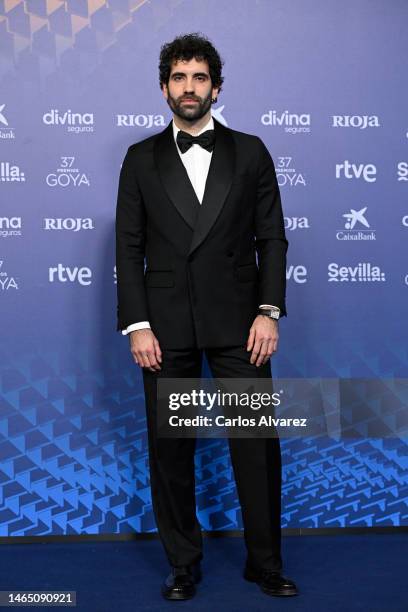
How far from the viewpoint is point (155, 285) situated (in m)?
2.58

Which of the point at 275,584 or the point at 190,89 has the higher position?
the point at 190,89

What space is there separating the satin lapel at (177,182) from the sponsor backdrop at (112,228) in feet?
1.99

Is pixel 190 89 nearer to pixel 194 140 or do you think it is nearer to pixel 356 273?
pixel 194 140

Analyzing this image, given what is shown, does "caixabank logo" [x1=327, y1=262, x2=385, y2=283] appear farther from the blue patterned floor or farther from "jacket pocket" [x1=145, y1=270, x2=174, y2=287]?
the blue patterned floor

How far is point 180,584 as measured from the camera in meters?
2.54

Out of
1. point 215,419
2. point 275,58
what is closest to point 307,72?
point 275,58

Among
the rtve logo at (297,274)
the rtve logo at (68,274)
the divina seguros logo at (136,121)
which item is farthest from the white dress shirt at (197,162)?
the rtve logo at (297,274)

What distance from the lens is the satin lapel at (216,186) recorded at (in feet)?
8.25

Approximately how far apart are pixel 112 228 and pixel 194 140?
2.38ft

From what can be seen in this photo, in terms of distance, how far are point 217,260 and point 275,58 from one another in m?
1.11

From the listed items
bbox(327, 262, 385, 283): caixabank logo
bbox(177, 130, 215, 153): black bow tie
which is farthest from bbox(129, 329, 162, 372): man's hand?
bbox(327, 262, 385, 283): caixabank logo

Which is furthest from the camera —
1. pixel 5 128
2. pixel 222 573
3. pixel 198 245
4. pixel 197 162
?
pixel 5 128

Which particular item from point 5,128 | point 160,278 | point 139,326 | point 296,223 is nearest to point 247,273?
point 160,278

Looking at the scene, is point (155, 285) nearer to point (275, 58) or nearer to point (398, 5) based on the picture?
point (275, 58)
